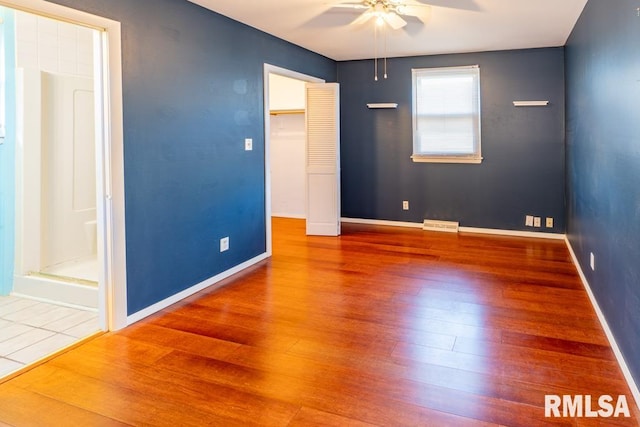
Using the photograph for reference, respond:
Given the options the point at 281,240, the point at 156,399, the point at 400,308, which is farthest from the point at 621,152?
the point at 281,240

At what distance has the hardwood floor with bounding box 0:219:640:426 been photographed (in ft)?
6.86

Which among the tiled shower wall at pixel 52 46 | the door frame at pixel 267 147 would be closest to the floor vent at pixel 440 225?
the door frame at pixel 267 147

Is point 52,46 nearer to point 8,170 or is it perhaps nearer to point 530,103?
point 8,170

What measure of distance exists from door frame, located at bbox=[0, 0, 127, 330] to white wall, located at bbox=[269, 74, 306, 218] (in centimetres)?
455

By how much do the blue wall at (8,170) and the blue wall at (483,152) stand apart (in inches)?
169

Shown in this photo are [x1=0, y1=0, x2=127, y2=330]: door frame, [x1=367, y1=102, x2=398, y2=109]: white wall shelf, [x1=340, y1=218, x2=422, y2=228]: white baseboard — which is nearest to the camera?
[x1=0, y1=0, x2=127, y2=330]: door frame

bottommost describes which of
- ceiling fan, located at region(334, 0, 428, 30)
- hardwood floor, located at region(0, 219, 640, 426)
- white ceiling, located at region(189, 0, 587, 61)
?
hardwood floor, located at region(0, 219, 640, 426)

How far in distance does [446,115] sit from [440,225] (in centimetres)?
154

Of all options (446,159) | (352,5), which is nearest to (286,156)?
(446,159)

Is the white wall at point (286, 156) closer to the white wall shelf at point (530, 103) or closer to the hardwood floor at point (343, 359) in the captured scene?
the white wall shelf at point (530, 103)

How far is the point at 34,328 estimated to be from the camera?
314cm

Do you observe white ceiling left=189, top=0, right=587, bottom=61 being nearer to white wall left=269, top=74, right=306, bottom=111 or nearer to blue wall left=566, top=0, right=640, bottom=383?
blue wall left=566, top=0, right=640, bottom=383

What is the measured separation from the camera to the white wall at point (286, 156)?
24.3 feet

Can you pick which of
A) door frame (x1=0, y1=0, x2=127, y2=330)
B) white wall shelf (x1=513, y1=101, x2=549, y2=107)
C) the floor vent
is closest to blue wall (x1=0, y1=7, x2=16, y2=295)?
door frame (x1=0, y1=0, x2=127, y2=330)
